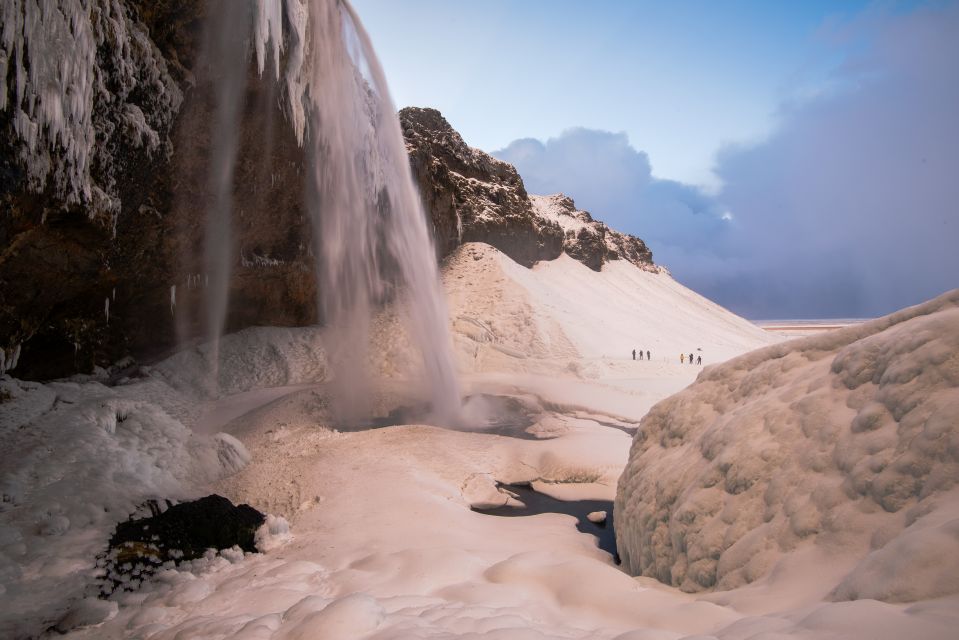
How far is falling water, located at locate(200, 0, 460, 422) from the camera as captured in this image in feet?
30.3

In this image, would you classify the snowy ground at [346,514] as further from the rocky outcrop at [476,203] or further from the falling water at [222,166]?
the rocky outcrop at [476,203]

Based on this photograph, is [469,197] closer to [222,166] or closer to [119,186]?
[222,166]

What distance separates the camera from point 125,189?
8086mm

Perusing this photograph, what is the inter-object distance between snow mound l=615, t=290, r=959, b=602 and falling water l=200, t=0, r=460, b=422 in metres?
6.85

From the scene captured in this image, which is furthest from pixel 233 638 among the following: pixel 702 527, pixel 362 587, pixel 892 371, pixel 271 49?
pixel 271 49

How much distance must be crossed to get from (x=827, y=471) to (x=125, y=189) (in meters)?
9.62

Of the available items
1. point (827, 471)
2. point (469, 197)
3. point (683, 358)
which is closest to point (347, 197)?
point (827, 471)

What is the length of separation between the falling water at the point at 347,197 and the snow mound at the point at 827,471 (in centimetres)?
685

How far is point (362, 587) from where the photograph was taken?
3.43m

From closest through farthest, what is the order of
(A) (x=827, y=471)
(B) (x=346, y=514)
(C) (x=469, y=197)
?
(A) (x=827, y=471), (B) (x=346, y=514), (C) (x=469, y=197)

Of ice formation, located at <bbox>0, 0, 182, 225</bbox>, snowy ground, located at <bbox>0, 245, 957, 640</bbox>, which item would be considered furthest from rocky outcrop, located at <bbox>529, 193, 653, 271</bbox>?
ice formation, located at <bbox>0, 0, 182, 225</bbox>

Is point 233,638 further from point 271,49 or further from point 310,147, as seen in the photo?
point 310,147

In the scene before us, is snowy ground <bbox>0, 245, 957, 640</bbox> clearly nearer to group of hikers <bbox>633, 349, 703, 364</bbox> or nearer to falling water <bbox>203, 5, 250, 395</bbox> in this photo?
falling water <bbox>203, 5, 250, 395</bbox>

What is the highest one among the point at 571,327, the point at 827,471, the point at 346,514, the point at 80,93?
the point at 80,93
